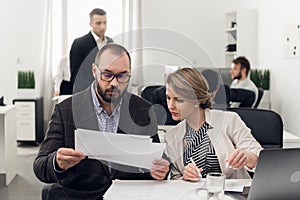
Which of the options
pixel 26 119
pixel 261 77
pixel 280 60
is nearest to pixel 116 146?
pixel 280 60

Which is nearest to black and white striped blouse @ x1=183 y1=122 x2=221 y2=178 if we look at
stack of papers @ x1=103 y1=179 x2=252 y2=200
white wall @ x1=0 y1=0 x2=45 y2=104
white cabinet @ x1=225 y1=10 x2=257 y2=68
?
stack of papers @ x1=103 y1=179 x2=252 y2=200

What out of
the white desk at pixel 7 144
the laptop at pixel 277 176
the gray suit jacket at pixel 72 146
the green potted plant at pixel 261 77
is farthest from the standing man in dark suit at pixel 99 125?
the green potted plant at pixel 261 77

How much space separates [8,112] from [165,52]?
116 inches

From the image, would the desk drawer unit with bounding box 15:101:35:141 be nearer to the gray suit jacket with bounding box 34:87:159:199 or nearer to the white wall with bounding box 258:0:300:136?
the white wall with bounding box 258:0:300:136

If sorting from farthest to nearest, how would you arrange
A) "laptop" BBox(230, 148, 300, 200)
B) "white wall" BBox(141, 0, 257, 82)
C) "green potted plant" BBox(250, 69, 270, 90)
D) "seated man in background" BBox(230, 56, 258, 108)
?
"white wall" BBox(141, 0, 257, 82)
"green potted plant" BBox(250, 69, 270, 90)
"seated man in background" BBox(230, 56, 258, 108)
"laptop" BBox(230, 148, 300, 200)

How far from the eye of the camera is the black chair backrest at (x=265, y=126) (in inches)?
87.8

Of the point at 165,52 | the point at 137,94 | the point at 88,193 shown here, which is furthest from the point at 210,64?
the point at 88,193

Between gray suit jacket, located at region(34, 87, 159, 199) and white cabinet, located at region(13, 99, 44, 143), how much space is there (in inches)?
173

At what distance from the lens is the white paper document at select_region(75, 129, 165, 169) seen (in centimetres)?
163

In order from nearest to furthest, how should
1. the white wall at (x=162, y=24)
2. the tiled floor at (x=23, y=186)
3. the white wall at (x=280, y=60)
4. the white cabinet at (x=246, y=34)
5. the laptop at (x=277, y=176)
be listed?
the laptop at (x=277, y=176), the tiled floor at (x=23, y=186), the white wall at (x=280, y=60), the white wall at (x=162, y=24), the white cabinet at (x=246, y=34)

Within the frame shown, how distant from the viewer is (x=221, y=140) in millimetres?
2023

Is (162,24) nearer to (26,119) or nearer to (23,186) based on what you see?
(26,119)

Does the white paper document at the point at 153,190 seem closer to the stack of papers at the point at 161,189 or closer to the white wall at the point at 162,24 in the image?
the stack of papers at the point at 161,189

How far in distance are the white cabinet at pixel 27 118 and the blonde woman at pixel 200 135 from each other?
14.7ft
